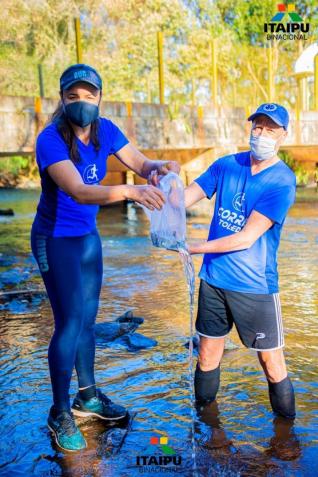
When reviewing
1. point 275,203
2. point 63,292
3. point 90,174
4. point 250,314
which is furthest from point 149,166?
point 250,314

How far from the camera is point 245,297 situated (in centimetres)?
366

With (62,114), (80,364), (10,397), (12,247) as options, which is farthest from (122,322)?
(12,247)

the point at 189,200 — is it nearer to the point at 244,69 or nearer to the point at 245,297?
the point at 245,297

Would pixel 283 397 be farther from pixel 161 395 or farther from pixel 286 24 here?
pixel 286 24

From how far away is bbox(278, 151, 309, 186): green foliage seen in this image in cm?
2609

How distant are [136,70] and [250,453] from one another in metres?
29.3

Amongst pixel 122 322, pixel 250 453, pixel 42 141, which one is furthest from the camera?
pixel 122 322

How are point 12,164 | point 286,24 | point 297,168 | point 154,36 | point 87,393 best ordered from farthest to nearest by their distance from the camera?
point 12,164 → point 154,36 → point 286,24 → point 297,168 → point 87,393

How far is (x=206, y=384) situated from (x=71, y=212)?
1.49 meters

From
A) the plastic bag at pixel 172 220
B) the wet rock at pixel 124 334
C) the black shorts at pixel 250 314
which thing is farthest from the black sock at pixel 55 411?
the wet rock at pixel 124 334

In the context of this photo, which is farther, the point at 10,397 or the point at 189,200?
the point at 10,397

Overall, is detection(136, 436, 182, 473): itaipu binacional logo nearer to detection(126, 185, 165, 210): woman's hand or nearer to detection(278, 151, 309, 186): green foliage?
detection(126, 185, 165, 210): woman's hand

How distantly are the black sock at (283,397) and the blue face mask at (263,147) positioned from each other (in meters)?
1.40

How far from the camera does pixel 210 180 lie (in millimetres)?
3920
